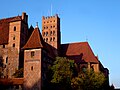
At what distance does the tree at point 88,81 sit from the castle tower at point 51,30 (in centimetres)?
2177

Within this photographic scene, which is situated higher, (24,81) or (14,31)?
(14,31)

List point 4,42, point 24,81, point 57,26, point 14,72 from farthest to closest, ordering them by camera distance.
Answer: point 57,26 → point 4,42 → point 14,72 → point 24,81

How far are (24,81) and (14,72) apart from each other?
350 inches

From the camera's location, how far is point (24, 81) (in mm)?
55219

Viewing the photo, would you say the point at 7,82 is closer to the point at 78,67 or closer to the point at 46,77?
the point at 46,77

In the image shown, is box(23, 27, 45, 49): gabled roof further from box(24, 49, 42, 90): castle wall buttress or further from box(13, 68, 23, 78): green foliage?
box(13, 68, 23, 78): green foliage

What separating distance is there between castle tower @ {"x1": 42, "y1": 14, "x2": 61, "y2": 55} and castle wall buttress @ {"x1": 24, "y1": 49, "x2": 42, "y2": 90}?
72.2 ft

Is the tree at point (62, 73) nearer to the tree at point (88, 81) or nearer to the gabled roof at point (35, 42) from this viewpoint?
the tree at point (88, 81)

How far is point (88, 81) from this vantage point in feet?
190

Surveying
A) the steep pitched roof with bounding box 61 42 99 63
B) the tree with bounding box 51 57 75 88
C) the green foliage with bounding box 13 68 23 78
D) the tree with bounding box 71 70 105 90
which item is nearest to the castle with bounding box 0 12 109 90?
the steep pitched roof with bounding box 61 42 99 63

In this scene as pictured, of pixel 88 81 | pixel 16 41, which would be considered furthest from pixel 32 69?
pixel 16 41

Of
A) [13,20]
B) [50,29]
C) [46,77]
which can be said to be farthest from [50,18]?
[46,77]

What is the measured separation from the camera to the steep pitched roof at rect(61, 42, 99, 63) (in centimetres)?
7219

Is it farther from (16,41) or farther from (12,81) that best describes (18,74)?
(16,41)
